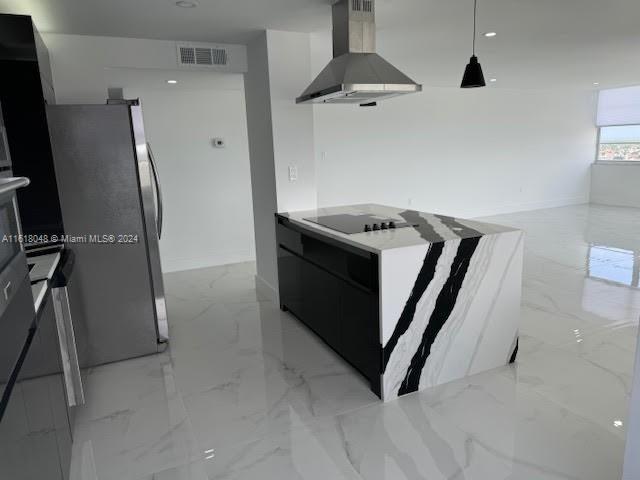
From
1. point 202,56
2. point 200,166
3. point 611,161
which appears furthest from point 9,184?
point 611,161

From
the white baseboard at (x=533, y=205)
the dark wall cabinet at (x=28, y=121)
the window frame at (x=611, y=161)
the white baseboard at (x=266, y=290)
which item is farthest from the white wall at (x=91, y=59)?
the window frame at (x=611, y=161)

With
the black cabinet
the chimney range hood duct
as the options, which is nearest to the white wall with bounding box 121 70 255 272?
the chimney range hood duct

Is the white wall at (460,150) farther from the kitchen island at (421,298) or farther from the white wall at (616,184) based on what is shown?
the kitchen island at (421,298)

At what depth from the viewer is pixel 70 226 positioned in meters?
2.92

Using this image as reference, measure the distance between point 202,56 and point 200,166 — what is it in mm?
1774

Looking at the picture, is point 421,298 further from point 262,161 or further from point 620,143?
point 620,143

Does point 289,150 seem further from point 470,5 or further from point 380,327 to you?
point 380,327

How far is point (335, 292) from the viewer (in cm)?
298

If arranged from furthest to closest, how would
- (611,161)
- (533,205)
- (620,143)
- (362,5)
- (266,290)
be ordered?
(611,161)
(620,143)
(533,205)
(266,290)
(362,5)

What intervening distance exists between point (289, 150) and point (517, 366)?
2379 millimetres

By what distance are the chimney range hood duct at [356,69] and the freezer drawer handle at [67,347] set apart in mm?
1873

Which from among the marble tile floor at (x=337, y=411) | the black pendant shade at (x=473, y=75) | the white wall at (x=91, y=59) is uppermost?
the white wall at (x=91, y=59)

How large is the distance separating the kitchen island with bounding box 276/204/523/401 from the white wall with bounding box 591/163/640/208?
25.7 ft

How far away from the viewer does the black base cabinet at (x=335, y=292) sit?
2561mm
